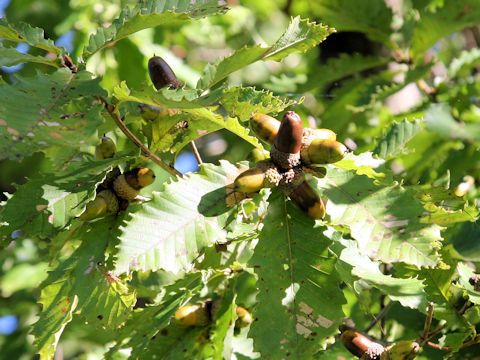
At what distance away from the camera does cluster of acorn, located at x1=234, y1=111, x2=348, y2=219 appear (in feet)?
3.41

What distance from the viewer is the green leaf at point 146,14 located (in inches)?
45.3

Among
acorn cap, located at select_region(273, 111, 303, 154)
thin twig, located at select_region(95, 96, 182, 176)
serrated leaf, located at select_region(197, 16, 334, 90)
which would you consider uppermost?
serrated leaf, located at select_region(197, 16, 334, 90)

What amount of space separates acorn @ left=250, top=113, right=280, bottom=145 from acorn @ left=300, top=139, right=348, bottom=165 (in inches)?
2.7

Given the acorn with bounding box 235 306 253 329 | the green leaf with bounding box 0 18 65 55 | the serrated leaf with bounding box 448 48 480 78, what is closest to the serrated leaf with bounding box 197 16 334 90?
the green leaf with bounding box 0 18 65 55

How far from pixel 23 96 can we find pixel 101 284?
0.45 m

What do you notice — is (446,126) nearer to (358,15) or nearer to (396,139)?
(396,139)

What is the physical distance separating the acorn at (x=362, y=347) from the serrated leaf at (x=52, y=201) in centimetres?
67

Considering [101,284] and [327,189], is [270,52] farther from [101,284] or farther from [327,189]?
[101,284]

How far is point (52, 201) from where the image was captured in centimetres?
118

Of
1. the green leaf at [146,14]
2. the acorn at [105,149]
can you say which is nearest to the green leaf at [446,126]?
the green leaf at [146,14]

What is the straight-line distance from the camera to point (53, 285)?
1.31 meters

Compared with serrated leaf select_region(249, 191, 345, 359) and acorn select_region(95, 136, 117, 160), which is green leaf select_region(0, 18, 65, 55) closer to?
acorn select_region(95, 136, 117, 160)

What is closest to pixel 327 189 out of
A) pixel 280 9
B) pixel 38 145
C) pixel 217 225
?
pixel 217 225

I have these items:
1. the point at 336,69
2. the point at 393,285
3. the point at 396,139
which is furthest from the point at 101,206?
the point at 336,69
